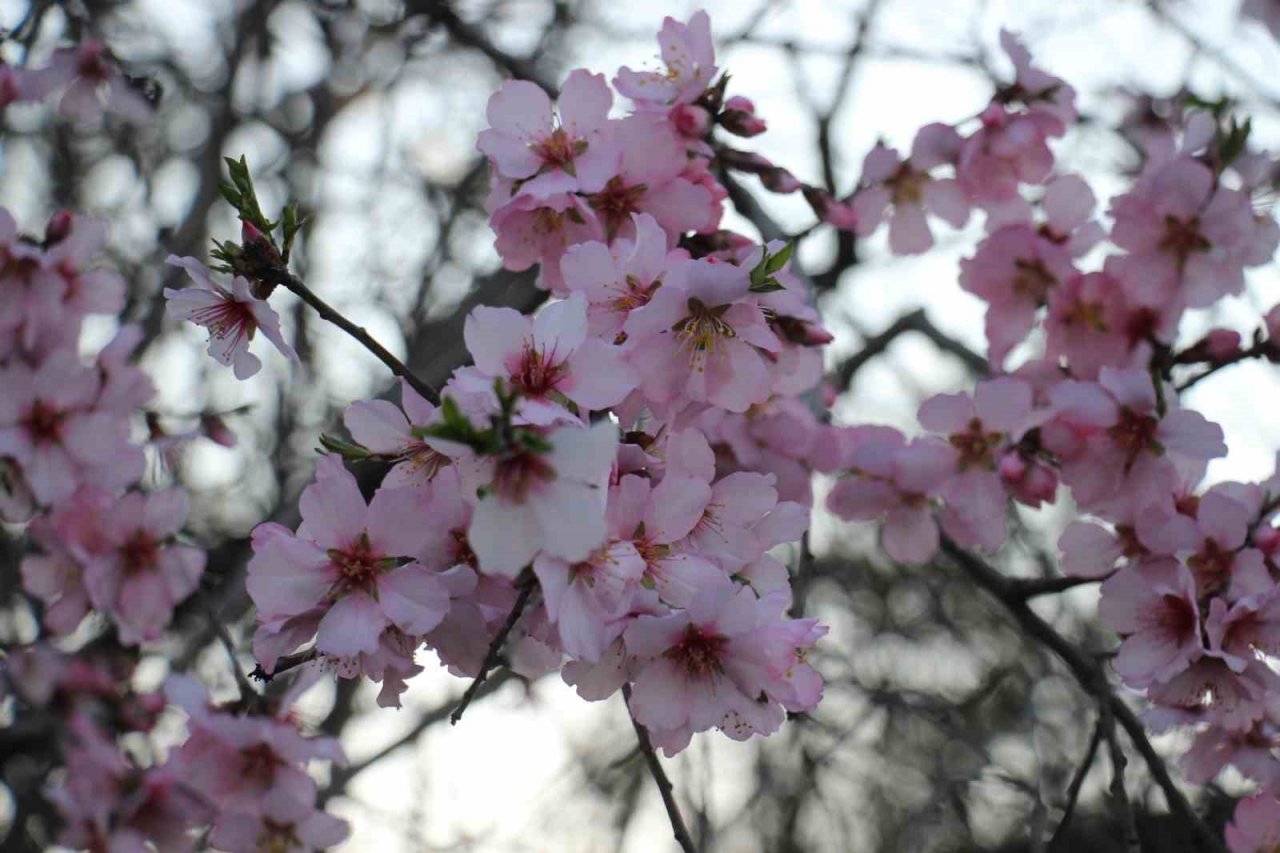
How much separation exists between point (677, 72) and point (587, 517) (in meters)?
1.13

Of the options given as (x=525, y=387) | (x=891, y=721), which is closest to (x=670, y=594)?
(x=525, y=387)

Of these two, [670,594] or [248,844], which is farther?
[248,844]

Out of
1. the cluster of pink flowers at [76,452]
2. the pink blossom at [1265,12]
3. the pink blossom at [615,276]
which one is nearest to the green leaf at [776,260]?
the pink blossom at [615,276]

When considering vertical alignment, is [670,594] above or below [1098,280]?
above

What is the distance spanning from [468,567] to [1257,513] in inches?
53.8

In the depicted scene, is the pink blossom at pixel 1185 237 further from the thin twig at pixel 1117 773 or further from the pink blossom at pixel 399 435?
the pink blossom at pixel 399 435

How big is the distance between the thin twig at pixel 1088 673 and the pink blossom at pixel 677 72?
1.19m

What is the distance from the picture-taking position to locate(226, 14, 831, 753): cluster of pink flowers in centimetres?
104

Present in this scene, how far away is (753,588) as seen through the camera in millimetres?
1384

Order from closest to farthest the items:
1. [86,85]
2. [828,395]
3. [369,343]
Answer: [369,343] → [828,395] → [86,85]

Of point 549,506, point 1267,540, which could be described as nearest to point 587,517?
point 549,506

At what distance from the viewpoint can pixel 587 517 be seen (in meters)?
1.01

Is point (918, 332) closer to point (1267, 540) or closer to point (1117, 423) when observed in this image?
point (1117, 423)

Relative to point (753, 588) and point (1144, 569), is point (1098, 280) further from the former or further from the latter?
point (753, 588)
